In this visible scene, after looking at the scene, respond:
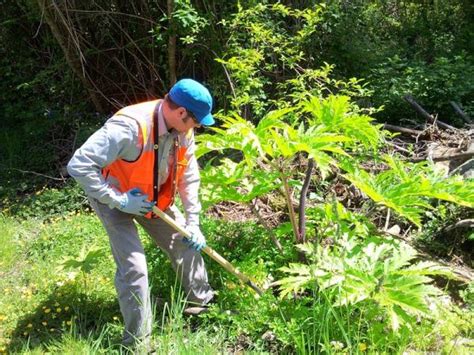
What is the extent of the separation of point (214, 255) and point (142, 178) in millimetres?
694

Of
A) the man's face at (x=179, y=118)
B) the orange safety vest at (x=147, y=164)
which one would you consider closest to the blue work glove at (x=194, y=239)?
the orange safety vest at (x=147, y=164)

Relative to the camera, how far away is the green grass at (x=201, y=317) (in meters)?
2.88

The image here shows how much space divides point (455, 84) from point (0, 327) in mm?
6120

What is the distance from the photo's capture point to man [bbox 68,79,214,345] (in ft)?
9.78

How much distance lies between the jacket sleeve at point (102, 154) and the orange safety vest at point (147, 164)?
0.22 feet

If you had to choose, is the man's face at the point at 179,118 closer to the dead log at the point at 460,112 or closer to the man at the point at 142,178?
the man at the point at 142,178

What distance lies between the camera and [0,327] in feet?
12.0

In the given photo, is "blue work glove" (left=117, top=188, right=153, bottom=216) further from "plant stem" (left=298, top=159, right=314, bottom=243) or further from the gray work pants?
"plant stem" (left=298, top=159, right=314, bottom=243)

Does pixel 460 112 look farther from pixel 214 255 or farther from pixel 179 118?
pixel 179 118

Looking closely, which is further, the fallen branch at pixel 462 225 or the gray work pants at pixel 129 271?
the fallen branch at pixel 462 225

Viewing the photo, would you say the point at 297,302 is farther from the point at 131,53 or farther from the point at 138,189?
the point at 131,53

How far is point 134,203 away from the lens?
3.09m

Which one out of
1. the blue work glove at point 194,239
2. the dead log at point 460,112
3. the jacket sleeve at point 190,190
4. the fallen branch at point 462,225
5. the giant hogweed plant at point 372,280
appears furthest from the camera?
the dead log at point 460,112

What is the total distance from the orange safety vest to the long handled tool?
14 centimetres
